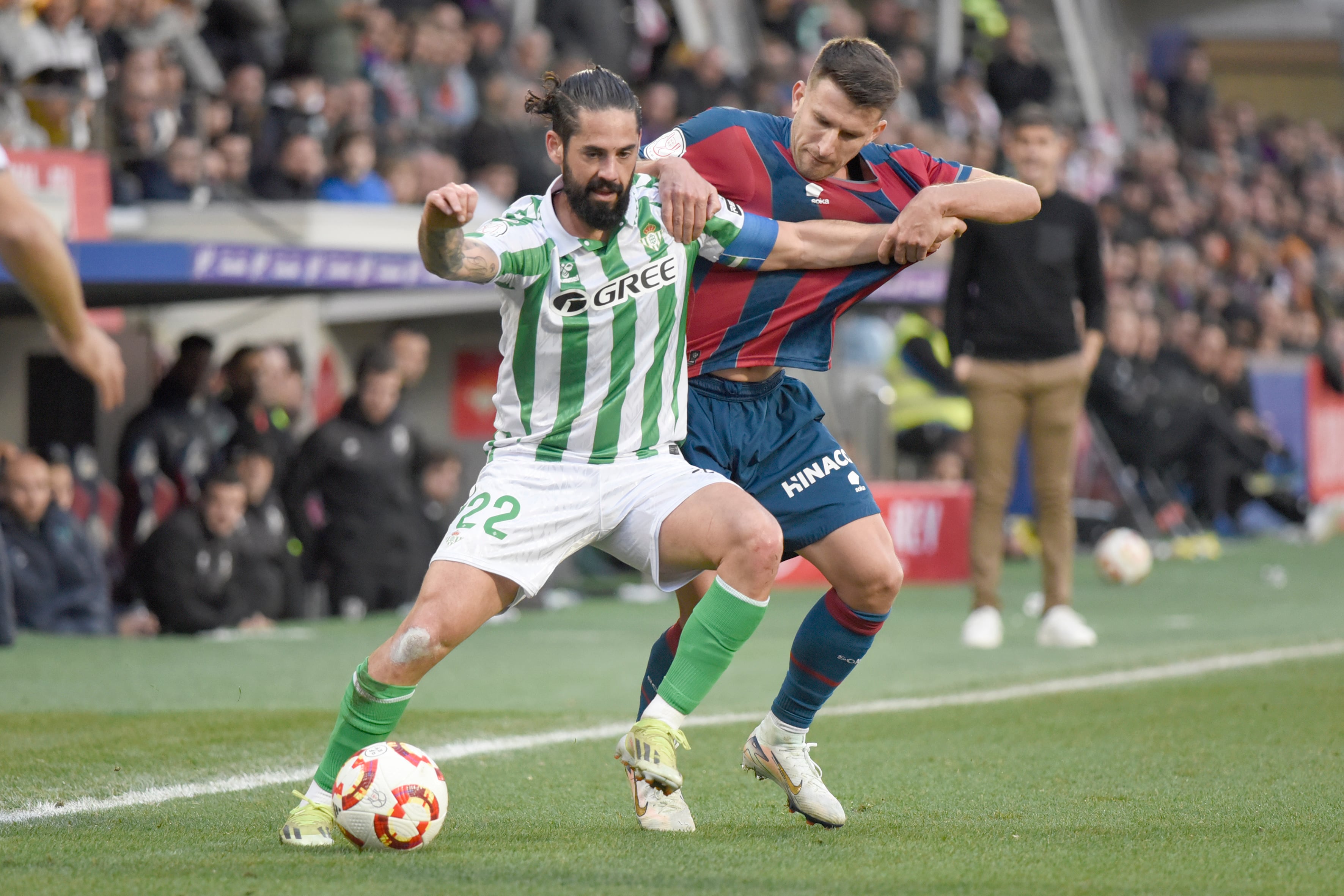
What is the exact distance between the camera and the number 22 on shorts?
14.7 ft

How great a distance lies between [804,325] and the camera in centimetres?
512

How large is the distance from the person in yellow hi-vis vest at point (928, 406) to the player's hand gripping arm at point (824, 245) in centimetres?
908

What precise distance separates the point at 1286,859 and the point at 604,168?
2.27 metres

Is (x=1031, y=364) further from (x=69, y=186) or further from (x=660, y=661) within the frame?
(x=69, y=186)

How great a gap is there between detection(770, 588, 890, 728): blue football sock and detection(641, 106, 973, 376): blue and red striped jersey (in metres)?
0.70

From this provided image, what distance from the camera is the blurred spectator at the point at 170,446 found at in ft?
34.6

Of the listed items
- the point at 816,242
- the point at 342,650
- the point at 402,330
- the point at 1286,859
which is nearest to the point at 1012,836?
the point at 1286,859

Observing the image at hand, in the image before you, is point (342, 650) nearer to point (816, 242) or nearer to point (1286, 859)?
point (816, 242)

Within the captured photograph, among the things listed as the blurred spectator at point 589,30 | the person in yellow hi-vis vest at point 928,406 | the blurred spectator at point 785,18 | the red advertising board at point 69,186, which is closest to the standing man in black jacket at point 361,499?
the red advertising board at point 69,186

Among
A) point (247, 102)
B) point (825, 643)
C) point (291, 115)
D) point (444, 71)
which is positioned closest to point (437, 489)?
point (291, 115)

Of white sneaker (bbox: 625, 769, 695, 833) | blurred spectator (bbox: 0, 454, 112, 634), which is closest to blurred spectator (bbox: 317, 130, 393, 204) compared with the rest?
blurred spectator (bbox: 0, 454, 112, 634)

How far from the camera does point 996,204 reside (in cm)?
501

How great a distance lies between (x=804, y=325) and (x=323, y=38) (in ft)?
32.4

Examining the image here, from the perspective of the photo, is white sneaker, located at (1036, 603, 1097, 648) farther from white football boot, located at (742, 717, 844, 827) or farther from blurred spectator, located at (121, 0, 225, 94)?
blurred spectator, located at (121, 0, 225, 94)
